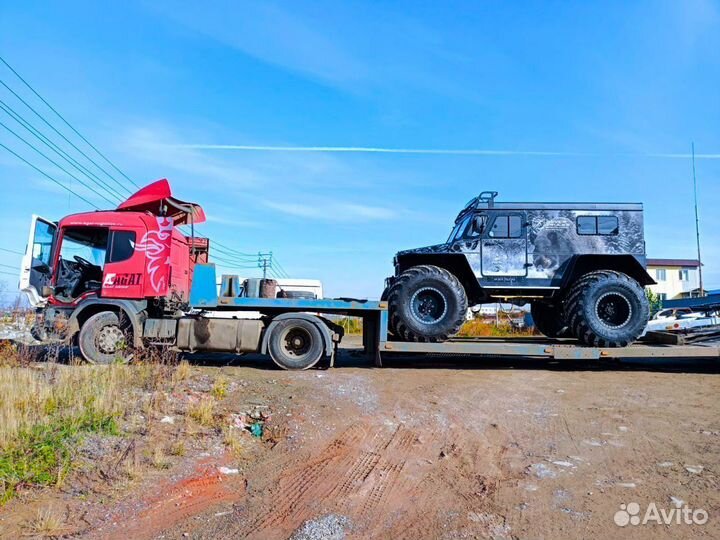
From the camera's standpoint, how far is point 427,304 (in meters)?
9.91

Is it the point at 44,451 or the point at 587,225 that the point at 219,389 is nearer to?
the point at 44,451

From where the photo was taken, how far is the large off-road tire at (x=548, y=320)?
12297mm

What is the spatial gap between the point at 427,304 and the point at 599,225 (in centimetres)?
359

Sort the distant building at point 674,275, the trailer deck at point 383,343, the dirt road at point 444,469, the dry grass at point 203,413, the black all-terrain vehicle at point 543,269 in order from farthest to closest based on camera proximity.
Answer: the distant building at point 674,275, the black all-terrain vehicle at point 543,269, the trailer deck at point 383,343, the dry grass at point 203,413, the dirt road at point 444,469

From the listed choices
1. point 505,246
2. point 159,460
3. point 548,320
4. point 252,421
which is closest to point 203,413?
point 252,421

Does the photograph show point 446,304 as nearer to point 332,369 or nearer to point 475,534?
point 332,369

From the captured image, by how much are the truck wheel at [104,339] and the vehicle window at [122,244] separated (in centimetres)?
110

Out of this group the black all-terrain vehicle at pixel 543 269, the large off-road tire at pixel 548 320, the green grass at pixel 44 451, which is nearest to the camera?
the green grass at pixel 44 451

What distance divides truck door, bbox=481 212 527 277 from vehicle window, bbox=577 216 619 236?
1093mm

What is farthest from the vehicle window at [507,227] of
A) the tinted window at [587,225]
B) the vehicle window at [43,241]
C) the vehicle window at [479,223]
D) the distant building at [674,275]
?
the distant building at [674,275]

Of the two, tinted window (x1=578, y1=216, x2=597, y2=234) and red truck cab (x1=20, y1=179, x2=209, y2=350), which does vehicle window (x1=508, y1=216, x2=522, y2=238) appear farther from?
red truck cab (x1=20, y1=179, x2=209, y2=350)

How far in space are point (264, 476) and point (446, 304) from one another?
5.77 meters

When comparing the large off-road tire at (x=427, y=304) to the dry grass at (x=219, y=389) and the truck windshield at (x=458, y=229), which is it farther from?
the dry grass at (x=219, y=389)

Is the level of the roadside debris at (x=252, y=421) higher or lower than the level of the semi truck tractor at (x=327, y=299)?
lower
